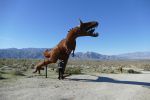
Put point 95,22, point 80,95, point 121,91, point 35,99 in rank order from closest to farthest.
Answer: point 35,99, point 80,95, point 121,91, point 95,22

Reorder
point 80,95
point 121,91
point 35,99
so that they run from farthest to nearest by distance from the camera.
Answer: point 121,91
point 80,95
point 35,99

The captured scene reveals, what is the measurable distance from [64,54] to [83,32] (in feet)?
7.48

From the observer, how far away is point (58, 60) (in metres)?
18.4

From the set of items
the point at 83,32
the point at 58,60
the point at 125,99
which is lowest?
the point at 125,99

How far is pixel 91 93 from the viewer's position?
11.7 metres

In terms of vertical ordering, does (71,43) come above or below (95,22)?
below

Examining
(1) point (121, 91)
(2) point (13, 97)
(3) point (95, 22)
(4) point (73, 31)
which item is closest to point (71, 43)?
(4) point (73, 31)

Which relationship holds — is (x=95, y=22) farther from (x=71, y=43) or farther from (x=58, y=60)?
(x=58, y=60)

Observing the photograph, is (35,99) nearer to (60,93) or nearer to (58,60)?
(60,93)

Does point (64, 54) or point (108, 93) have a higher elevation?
point (64, 54)

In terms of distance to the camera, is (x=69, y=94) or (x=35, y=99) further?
(x=69, y=94)

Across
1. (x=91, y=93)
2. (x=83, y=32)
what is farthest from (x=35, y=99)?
(x=83, y=32)

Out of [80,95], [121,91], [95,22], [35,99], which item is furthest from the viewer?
[95,22]

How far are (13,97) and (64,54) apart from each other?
8.09m
